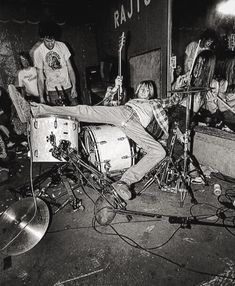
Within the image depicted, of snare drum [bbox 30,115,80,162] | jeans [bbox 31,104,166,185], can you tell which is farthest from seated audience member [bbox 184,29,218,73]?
snare drum [bbox 30,115,80,162]

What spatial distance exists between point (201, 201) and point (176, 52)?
7567 mm

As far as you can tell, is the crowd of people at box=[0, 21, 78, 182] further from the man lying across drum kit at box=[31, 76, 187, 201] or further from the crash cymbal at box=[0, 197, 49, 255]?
the crash cymbal at box=[0, 197, 49, 255]

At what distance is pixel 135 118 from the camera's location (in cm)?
458

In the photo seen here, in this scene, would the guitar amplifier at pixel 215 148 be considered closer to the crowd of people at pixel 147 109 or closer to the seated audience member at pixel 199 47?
the crowd of people at pixel 147 109

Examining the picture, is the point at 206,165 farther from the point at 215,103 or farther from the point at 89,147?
the point at 89,147

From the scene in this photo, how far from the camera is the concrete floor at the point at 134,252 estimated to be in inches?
110

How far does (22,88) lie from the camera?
795cm

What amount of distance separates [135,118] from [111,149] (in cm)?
81

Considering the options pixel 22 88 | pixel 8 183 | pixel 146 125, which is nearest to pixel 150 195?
pixel 146 125

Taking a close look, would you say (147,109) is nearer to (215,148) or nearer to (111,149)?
(111,149)

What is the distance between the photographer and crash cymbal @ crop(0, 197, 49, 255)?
3.33m

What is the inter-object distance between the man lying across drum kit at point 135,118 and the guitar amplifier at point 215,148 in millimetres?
977

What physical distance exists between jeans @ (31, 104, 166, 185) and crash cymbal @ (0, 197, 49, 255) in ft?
4.96

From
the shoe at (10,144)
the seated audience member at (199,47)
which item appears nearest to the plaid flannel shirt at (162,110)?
the seated audience member at (199,47)
